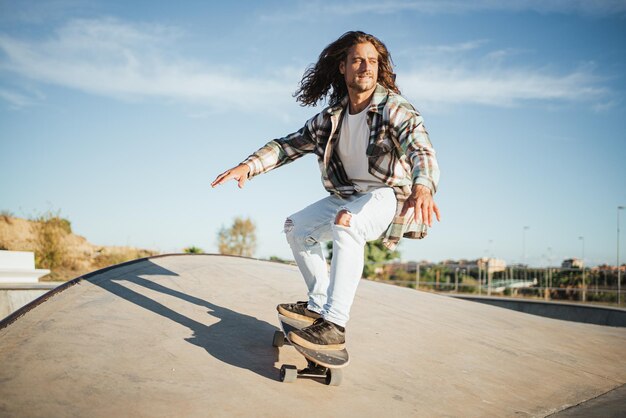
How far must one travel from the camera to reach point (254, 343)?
3.53m

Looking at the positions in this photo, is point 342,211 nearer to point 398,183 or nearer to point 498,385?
point 398,183

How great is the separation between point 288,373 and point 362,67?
206 centimetres

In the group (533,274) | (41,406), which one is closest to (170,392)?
(41,406)

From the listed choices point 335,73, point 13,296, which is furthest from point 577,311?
point 13,296

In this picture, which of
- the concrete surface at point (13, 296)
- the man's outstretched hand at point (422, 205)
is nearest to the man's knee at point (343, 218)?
the man's outstretched hand at point (422, 205)

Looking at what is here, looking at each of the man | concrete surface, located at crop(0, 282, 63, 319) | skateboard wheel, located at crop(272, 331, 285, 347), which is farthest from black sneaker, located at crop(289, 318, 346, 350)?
concrete surface, located at crop(0, 282, 63, 319)

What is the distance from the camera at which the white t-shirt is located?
3.42 metres

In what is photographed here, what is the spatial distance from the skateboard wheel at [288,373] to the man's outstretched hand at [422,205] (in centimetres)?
112

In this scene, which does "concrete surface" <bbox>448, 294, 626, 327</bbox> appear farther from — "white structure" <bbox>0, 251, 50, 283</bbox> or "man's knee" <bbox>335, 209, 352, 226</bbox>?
"white structure" <bbox>0, 251, 50, 283</bbox>

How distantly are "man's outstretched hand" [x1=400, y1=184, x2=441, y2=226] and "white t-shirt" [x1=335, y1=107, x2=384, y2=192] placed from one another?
0.60 meters

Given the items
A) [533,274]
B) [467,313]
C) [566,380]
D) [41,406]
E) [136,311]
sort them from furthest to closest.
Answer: [533,274]
[467,313]
[136,311]
[566,380]
[41,406]

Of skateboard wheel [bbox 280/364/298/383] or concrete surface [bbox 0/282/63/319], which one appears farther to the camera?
concrete surface [bbox 0/282/63/319]

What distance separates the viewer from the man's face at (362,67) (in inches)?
134

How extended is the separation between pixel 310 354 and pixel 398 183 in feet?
4.13
